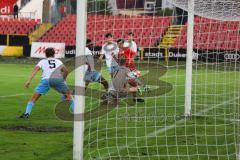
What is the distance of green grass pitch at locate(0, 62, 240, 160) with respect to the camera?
886cm

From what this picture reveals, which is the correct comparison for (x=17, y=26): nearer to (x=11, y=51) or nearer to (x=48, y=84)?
(x=11, y=51)

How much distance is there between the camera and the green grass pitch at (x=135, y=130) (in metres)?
8.86

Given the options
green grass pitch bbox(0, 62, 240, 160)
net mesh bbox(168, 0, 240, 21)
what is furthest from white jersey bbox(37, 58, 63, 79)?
net mesh bbox(168, 0, 240, 21)

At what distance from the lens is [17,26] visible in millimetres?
40438

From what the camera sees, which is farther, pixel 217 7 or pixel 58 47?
pixel 58 47

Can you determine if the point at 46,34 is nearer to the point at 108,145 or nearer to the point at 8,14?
the point at 8,14

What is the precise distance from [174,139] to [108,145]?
4.29 feet

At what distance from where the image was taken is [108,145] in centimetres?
942

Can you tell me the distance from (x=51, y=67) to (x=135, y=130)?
2835 millimetres

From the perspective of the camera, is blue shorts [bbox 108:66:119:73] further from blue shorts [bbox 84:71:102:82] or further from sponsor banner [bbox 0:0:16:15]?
sponsor banner [bbox 0:0:16:15]

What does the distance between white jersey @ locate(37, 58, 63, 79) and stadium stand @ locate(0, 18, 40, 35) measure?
27029 millimetres

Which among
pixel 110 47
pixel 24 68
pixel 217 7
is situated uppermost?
pixel 217 7

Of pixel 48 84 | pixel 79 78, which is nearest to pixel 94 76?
pixel 48 84

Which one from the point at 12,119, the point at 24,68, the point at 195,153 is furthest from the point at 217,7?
the point at 24,68
